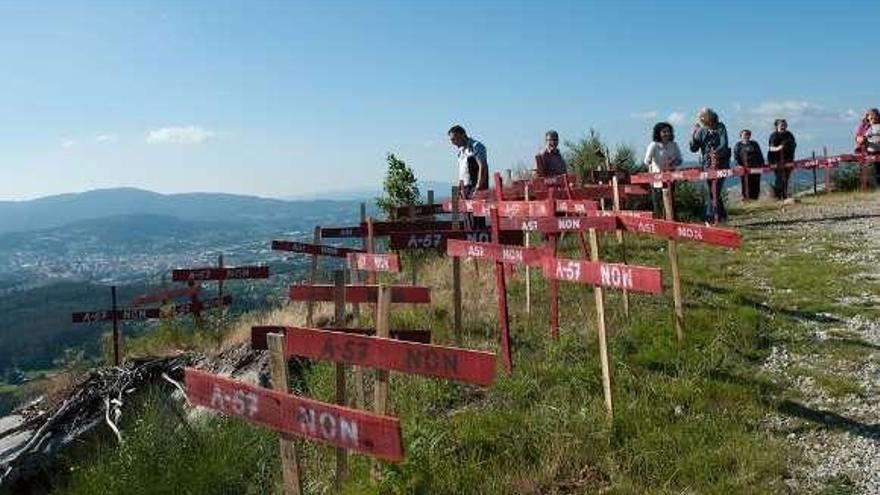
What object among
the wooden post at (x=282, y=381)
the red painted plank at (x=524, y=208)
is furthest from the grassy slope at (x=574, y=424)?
the red painted plank at (x=524, y=208)

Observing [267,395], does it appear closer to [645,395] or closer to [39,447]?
[645,395]

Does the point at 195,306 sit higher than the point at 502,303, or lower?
lower

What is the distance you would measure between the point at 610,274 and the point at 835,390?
2.27m

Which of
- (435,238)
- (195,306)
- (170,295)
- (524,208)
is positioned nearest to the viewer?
(435,238)

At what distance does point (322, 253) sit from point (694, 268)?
578 centimetres

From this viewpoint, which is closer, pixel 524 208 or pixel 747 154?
pixel 524 208

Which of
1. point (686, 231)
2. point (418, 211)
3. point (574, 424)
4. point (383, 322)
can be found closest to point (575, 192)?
point (418, 211)

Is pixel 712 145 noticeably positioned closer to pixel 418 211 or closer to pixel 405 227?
pixel 418 211

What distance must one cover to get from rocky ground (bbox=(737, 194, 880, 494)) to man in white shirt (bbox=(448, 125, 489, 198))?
5.08 metres

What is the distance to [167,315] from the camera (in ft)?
48.2

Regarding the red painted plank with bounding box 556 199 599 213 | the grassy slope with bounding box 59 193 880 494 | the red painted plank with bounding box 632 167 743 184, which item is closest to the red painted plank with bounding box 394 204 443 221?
the red painted plank with bounding box 632 167 743 184

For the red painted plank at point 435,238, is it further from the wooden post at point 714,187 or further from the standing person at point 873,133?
the standing person at point 873,133

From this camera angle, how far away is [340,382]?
20.9 feet

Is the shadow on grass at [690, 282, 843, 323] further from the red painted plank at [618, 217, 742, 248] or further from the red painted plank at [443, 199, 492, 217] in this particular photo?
the red painted plank at [443, 199, 492, 217]
